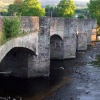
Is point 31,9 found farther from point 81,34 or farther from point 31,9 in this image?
point 81,34

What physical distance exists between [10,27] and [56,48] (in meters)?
16.4

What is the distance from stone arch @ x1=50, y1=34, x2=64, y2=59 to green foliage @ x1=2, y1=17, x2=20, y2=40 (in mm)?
14866

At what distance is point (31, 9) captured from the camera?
66938mm

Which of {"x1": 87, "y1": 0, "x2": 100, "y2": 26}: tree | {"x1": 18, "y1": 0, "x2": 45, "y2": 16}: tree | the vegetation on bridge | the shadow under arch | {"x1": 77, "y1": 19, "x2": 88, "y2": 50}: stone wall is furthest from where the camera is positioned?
{"x1": 87, "y1": 0, "x2": 100, "y2": 26}: tree

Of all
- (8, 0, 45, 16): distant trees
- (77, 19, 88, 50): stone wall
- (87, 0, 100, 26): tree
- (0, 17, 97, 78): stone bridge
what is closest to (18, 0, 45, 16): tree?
(8, 0, 45, 16): distant trees

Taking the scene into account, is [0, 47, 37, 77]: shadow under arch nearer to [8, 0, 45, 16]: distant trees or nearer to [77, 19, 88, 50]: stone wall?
[77, 19, 88, 50]: stone wall

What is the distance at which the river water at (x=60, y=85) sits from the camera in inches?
1106

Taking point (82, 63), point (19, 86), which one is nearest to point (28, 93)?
point (19, 86)

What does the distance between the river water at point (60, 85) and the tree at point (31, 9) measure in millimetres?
27064

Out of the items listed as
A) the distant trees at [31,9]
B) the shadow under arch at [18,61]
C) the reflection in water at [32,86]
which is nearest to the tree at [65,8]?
the distant trees at [31,9]

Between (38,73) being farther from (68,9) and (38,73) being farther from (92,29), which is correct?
(68,9)

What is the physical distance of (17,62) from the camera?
33.2 meters

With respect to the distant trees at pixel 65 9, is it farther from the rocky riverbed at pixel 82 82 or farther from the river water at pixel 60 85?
the river water at pixel 60 85

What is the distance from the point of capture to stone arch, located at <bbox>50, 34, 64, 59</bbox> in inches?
1720
